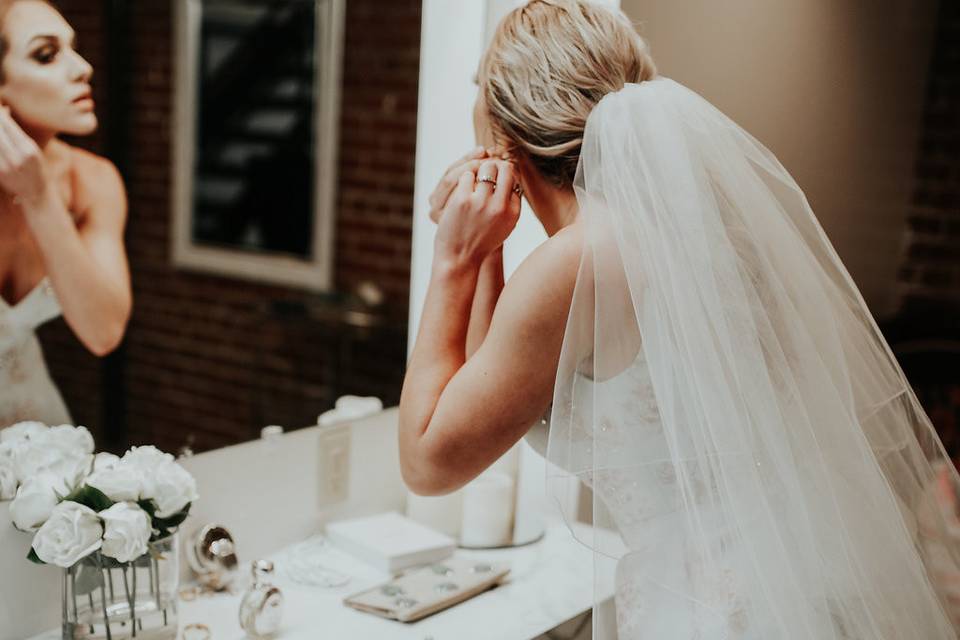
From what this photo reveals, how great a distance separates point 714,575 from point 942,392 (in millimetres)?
2314

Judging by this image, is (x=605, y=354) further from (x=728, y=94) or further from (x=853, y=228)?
(x=853, y=228)

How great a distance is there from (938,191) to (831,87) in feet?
3.27

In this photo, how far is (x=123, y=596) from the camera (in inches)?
51.2

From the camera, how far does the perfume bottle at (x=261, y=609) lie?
4.46 feet

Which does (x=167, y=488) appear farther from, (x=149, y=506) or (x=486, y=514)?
(x=486, y=514)

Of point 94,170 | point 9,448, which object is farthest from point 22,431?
point 94,170

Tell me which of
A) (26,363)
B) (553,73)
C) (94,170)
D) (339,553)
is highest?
(553,73)

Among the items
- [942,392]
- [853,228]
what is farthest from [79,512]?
[942,392]

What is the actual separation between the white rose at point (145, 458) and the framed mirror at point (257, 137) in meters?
0.32

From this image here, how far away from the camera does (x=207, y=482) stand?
5.07 ft

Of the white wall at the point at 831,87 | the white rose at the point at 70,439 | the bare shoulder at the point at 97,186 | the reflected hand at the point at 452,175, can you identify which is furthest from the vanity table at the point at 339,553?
the white wall at the point at 831,87

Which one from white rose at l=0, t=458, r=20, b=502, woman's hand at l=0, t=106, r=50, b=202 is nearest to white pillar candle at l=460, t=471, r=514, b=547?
white rose at l=0, t=458, r=20, b=502

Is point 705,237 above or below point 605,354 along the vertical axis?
above

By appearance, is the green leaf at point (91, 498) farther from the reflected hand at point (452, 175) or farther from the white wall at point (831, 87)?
the white wall at point (831, 87)
